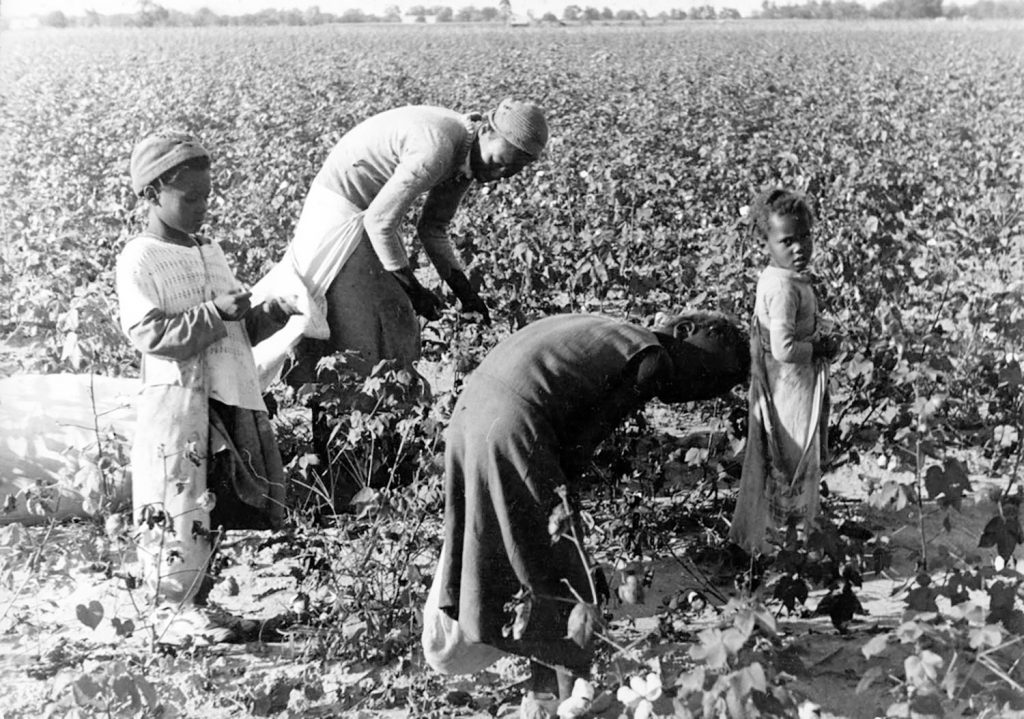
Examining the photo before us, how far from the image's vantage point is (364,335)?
3.49 metres

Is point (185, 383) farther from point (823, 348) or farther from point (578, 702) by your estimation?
point (823, 348)

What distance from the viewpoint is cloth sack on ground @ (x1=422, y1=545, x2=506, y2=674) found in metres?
2.46

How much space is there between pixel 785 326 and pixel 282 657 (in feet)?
5.03

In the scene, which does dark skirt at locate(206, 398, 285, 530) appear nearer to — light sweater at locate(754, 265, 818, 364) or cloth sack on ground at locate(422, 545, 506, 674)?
cloth sack on ground at locate(422, 545, 506, 674)

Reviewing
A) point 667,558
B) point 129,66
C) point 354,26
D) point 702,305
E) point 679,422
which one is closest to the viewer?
point 667,558

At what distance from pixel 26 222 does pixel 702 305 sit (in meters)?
4.18

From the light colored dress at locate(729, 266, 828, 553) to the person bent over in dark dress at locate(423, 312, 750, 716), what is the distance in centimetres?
51

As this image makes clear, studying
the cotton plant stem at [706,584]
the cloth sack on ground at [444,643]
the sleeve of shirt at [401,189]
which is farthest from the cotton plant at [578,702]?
the sleeve of shirt at [401,189]

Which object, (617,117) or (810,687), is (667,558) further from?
(617,117)

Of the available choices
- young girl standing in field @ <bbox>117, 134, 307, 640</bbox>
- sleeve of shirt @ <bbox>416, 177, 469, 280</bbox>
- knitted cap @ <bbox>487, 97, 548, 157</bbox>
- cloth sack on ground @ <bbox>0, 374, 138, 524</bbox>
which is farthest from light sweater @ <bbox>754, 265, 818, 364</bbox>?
cloth sack on ground @ <bbox>0, 374, 138, 524</bbox>

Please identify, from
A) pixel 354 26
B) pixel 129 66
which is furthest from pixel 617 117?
pixel 354 26

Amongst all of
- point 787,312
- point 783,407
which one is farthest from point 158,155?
point 783,407

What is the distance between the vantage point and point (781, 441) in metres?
2.96

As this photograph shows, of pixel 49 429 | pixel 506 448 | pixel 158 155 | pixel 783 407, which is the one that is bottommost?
pixel 49 429
